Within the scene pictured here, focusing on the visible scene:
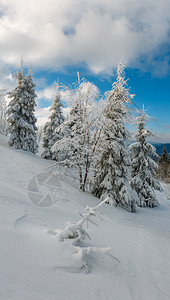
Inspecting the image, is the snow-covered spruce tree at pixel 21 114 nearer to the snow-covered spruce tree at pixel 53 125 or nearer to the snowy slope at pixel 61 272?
the snow-covered spruce tree at pixel 53 125

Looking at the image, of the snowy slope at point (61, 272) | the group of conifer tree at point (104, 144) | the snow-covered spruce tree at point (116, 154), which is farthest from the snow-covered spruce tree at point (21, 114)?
the snowy slope at point (61, 272)

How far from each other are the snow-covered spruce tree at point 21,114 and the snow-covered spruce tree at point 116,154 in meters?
13.5

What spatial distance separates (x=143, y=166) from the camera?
47.4 feet

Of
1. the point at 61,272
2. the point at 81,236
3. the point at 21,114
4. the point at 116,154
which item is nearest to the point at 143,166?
the point at 116,154

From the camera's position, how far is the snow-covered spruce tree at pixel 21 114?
66.3ft

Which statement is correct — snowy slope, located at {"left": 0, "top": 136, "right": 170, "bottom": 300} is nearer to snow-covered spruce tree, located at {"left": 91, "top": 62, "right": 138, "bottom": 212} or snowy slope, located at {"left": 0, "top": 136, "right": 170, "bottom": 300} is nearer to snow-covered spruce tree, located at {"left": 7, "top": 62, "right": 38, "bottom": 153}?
snow-covered spruce tree, located at {"left": 91, "top": 62, "right": 138, "bottom": 212}

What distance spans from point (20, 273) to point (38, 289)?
0.23m

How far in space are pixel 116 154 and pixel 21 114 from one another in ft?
52.6

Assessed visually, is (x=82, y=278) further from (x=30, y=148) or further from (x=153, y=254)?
(x=30, y=148)

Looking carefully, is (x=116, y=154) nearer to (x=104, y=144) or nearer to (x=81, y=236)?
(x=104, y=144)

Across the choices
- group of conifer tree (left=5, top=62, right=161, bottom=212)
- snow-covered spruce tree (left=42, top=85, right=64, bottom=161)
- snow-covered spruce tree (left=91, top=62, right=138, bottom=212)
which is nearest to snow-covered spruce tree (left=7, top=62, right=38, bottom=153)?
snow-covered spruce tree (left=42, top=85, right=64, bottom=161)

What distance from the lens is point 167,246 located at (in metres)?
3.79

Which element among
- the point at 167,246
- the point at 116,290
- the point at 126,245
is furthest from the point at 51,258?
the point at 167,246

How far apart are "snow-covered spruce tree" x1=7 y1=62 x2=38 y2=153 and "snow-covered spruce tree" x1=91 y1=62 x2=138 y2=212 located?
13.5 m
